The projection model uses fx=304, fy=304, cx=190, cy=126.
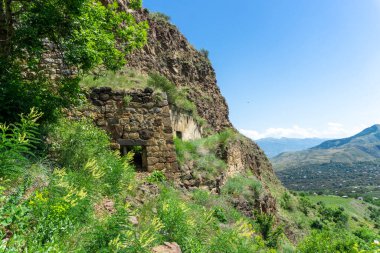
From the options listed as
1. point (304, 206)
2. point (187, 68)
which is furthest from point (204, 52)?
point (304, 206)

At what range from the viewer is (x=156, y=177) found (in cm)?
975

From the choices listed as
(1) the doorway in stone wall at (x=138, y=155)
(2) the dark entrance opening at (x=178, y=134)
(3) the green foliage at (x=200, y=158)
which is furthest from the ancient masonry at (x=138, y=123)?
(2) the dark entrance opening at (x=178, y=134)

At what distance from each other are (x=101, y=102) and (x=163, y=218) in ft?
19.5

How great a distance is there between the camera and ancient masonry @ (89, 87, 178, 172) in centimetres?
1030

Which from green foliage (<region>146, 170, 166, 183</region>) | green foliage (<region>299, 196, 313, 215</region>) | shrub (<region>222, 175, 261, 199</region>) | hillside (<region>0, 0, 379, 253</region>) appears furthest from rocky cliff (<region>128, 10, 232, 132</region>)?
green foliage (<region>146, 170, 166, 183</region>)

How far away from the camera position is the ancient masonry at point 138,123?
406 inches

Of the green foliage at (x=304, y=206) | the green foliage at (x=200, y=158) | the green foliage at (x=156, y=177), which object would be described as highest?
the green foliage at (x=200, y=158)

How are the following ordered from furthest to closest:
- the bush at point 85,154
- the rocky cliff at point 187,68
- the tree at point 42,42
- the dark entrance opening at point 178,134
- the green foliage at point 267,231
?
the rocky cliff at point 187,68 < the dark entrance opening at point 178,134 < the green foliage at point 267,231 < the bush at point 85,154 < the tree at point 42,42

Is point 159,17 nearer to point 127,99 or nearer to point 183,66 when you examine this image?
point 183,66

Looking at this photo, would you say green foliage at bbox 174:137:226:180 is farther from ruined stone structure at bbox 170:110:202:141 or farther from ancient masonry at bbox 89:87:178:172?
ruined stone structure at bbox 170:110:202:141

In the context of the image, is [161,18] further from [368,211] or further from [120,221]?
[368,211]

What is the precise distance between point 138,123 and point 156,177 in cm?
201

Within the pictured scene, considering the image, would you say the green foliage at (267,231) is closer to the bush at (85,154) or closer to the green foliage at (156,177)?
the green foliage at (156,177)

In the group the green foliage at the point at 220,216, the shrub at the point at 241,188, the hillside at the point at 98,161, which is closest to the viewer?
the hillside at the point at 98,161
